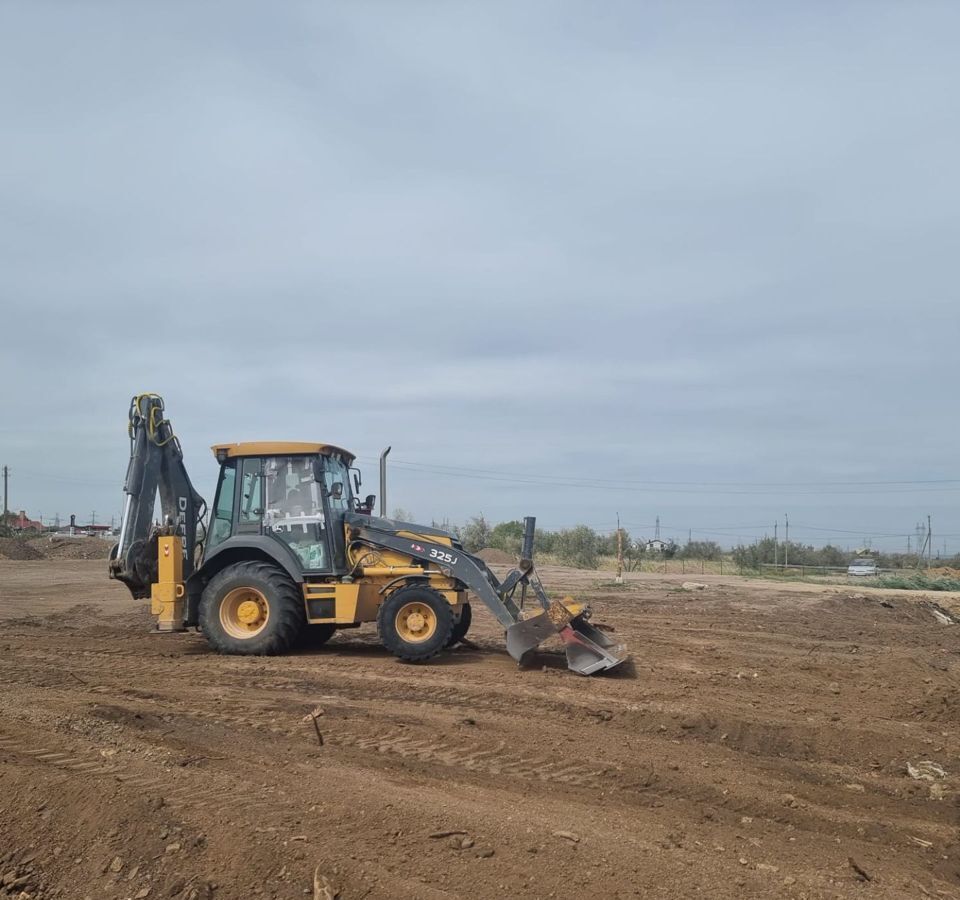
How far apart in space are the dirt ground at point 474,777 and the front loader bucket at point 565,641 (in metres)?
0.18

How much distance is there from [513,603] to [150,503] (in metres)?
4.95

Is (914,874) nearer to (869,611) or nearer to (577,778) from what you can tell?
(577,778)

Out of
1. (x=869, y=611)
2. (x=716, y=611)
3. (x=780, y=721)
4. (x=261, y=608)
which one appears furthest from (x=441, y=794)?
(x=869, y=611)

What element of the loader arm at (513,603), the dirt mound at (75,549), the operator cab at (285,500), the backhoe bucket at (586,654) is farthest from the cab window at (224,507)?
the dirt mound at (75,549)

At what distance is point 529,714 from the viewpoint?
306 inches

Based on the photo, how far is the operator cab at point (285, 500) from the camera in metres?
10.9

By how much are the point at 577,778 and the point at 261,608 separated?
235 inches

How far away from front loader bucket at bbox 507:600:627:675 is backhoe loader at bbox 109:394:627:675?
0.36 metres

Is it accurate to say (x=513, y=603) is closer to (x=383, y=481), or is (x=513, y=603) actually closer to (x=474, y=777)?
(x=383, y=481)

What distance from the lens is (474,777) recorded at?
19.6 ft

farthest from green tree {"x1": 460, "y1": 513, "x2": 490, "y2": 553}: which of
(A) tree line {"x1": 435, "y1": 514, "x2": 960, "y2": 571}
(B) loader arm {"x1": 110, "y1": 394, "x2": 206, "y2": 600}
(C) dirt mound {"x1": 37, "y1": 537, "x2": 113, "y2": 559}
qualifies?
(B) loader arm {"x1": 110, "y1": 394, "x2": 206, "y2": 600}

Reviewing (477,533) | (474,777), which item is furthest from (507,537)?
(474,777)

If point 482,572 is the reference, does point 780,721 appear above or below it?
below

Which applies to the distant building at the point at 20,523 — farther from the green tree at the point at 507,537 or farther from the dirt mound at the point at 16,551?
the green tree at the point at 507,537
